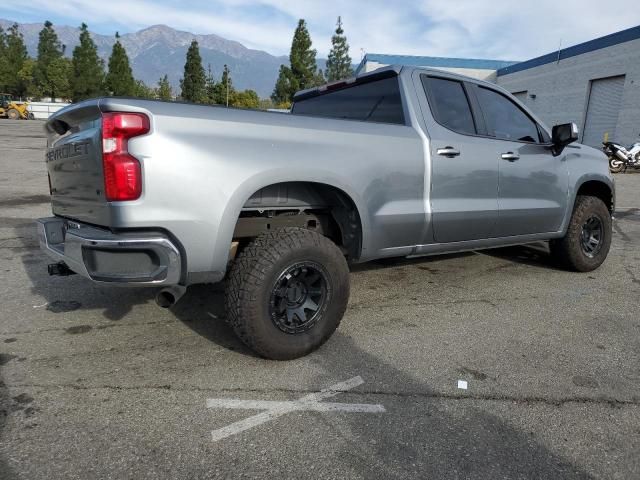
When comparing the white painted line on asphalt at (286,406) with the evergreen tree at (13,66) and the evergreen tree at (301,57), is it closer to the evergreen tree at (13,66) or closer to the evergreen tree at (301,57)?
the evergreen tree at (301,57)

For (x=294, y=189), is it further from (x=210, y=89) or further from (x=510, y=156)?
(x=210, y=89)

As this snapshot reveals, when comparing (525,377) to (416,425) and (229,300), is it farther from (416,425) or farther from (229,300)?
(229,300)

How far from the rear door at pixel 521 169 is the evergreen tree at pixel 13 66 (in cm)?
7329

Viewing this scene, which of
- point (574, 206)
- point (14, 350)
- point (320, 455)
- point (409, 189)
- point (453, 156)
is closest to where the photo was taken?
point (320, 455)

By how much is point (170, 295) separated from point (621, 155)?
18.9 metres

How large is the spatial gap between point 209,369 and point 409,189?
182 centimetres

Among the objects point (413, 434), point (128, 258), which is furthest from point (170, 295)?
point (413, 434)

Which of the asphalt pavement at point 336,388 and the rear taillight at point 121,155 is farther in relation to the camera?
the rear taillight at point 121,155

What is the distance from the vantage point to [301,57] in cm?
5294

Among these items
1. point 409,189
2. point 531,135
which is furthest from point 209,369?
point 531,135

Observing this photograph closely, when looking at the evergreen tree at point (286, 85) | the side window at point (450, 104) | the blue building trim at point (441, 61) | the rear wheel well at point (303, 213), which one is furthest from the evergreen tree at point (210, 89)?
the rear wheel well at point (303, 213)

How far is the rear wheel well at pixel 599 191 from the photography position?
16.3ft

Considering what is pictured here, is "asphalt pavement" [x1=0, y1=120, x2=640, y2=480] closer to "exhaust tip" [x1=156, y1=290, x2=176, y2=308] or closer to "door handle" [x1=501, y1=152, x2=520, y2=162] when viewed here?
"exhaust tip" [x1=156, y1=290, x2=176, y2=308]

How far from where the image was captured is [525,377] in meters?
2.79
